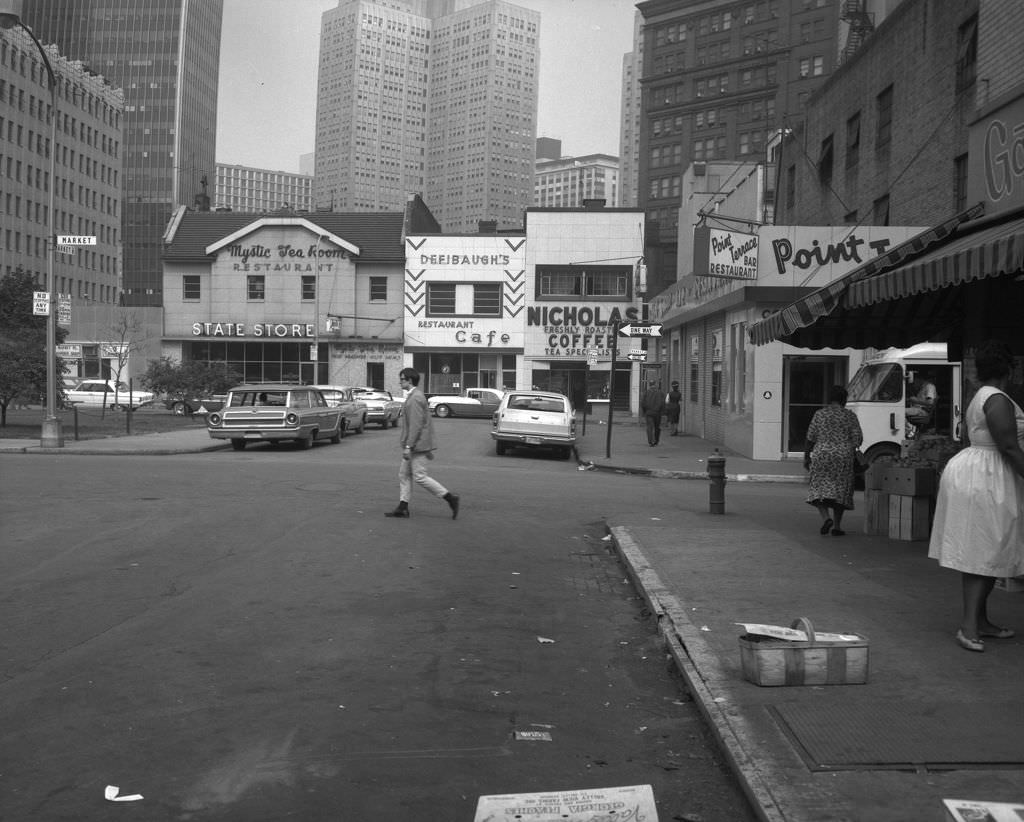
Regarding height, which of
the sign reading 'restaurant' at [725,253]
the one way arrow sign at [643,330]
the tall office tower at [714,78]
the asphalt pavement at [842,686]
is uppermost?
the tall office tower at [714,78]

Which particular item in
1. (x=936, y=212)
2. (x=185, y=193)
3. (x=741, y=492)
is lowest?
(x=741, y=492)

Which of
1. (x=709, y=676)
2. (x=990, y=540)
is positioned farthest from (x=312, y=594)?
(x=990, y=540)

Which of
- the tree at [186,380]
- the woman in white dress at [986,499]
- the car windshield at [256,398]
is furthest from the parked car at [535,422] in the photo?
the tree at [186,380]

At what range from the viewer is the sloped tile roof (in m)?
59.4

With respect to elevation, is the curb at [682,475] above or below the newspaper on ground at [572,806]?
below

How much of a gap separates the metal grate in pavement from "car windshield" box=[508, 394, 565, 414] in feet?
69.0

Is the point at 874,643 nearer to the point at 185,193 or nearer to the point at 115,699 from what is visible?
the point at 115,699

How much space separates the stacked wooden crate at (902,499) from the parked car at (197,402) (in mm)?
34547

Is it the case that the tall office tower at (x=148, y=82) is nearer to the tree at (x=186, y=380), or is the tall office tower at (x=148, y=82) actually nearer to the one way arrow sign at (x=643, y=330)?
the tree at (x=186, y=380)

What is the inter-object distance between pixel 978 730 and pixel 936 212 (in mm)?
22818

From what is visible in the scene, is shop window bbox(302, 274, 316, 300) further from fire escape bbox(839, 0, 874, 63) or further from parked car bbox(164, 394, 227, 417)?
fire escape bbox(839, 0, 874, 63)

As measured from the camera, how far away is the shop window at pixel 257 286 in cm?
5953

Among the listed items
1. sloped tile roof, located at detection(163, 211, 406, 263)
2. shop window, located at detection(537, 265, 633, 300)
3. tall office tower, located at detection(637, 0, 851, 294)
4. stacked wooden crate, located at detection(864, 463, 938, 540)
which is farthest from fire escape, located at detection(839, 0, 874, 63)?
tall office tower, located at detection(637, 0, 851, 294)

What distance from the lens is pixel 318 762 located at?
4.66 meters
